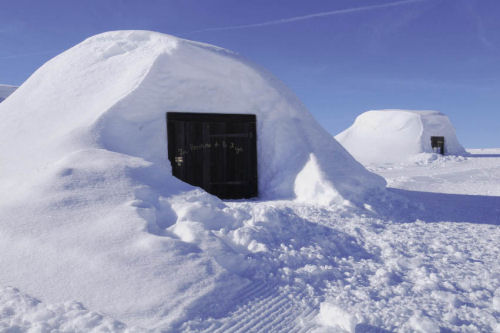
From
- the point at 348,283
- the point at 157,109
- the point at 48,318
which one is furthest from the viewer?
the point at 157,109

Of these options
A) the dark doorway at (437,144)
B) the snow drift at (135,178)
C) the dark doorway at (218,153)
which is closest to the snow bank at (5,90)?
the snow drift at (135,178)

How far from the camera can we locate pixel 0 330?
7.22ft

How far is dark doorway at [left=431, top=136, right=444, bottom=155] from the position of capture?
2348cm

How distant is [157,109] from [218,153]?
1.63 m

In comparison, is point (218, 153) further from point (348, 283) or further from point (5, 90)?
point (5, 90)

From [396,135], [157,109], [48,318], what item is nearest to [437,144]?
[396,135]

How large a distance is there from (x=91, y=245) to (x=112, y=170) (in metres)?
1.44

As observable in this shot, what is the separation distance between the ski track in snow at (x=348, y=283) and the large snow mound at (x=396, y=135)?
1756cm

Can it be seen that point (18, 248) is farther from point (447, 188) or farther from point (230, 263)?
point (447, 188)

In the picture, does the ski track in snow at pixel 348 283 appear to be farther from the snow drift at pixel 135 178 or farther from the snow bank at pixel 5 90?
the snow bank at pixel 5 90

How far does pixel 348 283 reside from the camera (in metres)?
3.25

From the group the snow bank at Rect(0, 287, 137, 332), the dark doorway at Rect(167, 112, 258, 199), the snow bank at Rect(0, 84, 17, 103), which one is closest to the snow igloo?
the dark doorway at Rect(167, 112, 258, 199)

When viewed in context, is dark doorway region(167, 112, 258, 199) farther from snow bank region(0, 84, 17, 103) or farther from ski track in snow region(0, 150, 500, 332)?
snow bank region(0, 84, 17, 103)

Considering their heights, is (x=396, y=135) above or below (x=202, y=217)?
above
